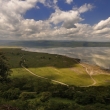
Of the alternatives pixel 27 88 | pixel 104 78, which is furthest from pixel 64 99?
pixel 104 78

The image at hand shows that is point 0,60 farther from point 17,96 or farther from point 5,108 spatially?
point 5,108

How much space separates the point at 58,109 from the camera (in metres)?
26.9

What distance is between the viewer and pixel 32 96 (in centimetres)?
3703

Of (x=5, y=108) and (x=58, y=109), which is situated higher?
(x=5, y=108)

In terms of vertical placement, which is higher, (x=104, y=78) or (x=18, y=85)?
(x=18, y=85)

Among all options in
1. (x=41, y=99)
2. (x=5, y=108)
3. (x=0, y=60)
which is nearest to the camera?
(x=5, y=108)

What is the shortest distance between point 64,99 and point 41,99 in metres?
5.48

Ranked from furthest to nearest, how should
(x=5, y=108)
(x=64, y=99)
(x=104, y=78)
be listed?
(x=104, y=78), (x=64, y=99), (x=5, y=108)

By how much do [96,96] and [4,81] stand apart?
27087mm

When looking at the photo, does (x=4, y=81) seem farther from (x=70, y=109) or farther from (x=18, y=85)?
(x=70, y=109)

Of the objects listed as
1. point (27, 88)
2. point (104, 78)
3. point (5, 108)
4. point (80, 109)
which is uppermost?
point (5, 108)

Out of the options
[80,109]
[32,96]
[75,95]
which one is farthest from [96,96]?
[32,96]

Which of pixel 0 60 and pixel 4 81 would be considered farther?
pixel 4 81

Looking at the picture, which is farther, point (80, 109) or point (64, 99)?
point (64, 99)
